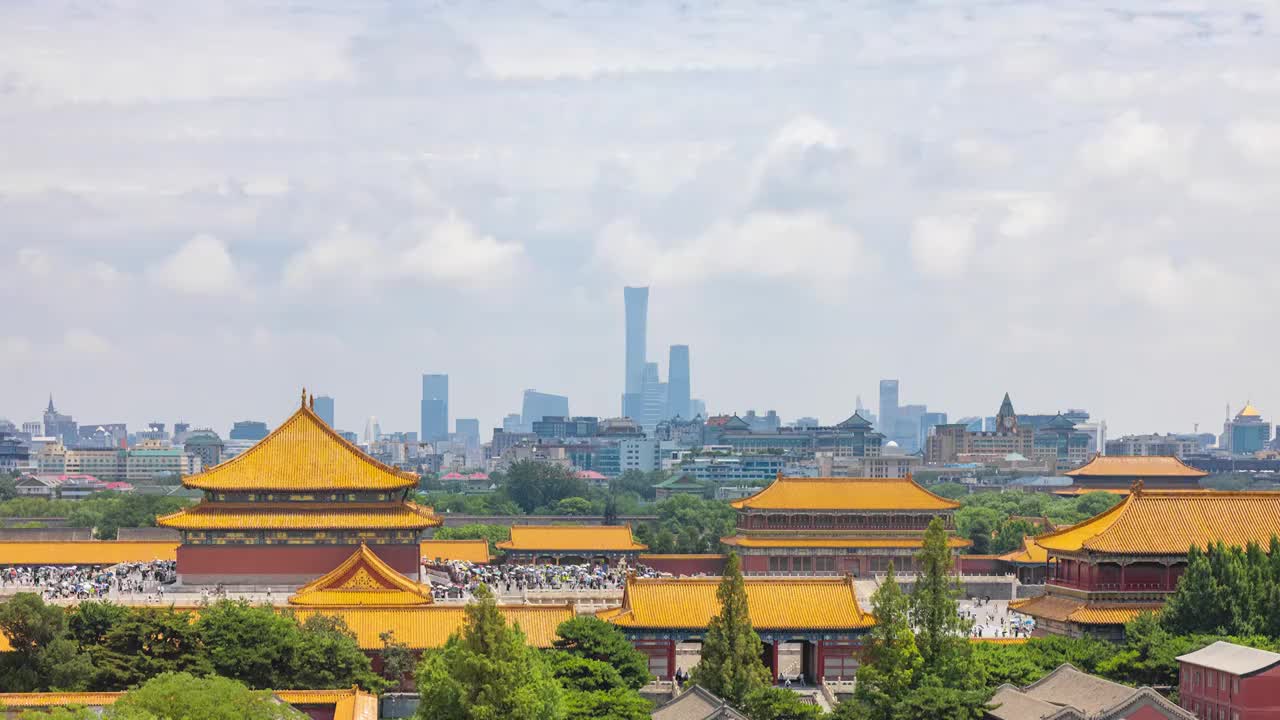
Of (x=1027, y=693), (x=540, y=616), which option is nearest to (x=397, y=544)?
(x=540, y=616)

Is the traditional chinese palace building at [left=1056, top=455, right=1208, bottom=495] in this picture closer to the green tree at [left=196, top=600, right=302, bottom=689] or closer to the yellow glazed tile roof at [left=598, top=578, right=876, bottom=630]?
the yellow glazed tile roof at [left=598, top=578, right=876, bottom=630]

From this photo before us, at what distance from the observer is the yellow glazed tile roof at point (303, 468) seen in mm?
74625

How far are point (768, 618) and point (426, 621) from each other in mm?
10418

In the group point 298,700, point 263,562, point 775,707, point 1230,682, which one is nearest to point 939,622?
point 775,707

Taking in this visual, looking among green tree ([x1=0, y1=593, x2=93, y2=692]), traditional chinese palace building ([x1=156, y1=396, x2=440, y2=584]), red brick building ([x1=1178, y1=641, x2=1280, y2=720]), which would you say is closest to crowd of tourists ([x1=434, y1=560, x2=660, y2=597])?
traditional chinese palace building ([x1=156, y1=396, x2=440, y2=584])

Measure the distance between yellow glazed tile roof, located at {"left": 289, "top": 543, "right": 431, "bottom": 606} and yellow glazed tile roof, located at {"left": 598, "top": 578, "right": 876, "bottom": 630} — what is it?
767 centimetres

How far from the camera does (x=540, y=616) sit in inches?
2354

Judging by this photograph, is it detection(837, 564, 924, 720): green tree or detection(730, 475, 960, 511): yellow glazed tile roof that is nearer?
detection(837, 564, 924, 720): green tree

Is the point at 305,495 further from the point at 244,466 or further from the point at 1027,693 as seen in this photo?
the point at 1027,693

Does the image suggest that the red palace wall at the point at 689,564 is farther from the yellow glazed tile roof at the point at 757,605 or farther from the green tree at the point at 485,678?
the green tree at the point at 485,678

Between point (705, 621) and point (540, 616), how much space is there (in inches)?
196

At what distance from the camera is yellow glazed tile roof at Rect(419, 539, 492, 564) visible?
9694 cm

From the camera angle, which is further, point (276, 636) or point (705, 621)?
point (705, 621)

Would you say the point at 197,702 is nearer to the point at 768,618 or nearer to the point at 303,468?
the point at 768,618
